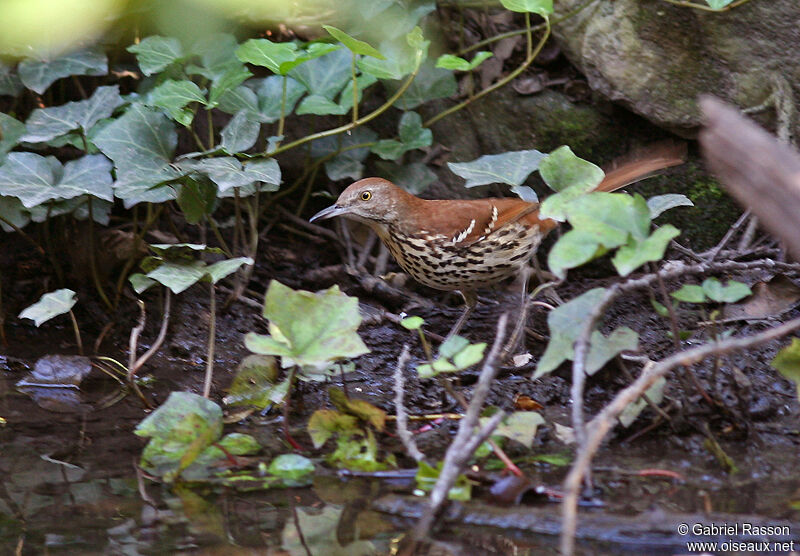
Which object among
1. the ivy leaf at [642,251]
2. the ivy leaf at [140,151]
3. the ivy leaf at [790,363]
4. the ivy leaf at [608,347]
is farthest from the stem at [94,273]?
the ivy leaf at [790,363]

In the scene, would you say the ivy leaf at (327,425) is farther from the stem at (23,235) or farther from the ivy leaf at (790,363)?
the stem at (23,235)

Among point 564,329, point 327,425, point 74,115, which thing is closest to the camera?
point 564,329

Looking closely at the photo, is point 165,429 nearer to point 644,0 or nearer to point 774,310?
point 774,310

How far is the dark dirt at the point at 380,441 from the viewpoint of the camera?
2469 millimetres

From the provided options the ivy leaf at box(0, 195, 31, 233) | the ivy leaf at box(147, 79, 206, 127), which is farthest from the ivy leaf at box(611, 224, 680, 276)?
the ivy leaf at box(0, 195, 31, 233)

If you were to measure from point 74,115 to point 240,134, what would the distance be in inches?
32.7

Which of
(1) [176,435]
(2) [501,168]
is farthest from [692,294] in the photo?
(1) [176,435]

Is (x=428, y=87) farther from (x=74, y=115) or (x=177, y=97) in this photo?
(x=74, y=115)

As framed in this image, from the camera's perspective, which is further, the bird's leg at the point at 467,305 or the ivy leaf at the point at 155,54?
the bird's leg at the point at 467,305

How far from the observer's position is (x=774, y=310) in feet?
12.2

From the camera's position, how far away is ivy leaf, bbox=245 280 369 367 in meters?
2.78

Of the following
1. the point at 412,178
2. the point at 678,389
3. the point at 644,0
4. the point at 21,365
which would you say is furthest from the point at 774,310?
the point at 21,365

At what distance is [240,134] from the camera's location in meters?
3.81

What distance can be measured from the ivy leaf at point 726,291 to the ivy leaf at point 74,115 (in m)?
2.72
